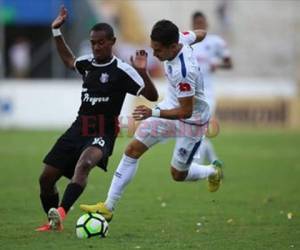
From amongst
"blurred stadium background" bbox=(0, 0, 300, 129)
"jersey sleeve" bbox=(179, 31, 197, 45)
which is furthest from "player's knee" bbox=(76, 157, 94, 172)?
"blurred stadium background" bbox=(0, 0, 300, 129)

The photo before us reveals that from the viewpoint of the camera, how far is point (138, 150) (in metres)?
10.5

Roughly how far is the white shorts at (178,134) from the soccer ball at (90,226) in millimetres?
1634

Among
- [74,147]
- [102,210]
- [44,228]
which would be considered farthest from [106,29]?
[44,228]

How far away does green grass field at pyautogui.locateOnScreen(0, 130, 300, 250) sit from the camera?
30.1 ft

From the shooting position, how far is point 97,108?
991 centimetres

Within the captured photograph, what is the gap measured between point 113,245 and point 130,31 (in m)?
24.4

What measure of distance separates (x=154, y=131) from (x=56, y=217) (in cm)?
203

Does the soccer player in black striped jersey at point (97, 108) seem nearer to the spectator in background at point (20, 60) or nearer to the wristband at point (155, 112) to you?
the wristband at point (155, 112)

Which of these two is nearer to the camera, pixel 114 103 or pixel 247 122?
pixel 114 103

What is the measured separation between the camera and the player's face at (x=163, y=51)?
9820 mm

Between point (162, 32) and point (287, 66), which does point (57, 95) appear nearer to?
point (287, 66)

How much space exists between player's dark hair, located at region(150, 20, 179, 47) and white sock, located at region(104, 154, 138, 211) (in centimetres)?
157

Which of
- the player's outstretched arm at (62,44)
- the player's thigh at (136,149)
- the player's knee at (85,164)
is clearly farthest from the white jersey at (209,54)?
the player's knee at (85,164)

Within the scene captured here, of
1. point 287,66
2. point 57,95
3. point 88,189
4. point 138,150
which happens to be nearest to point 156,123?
point 138,150
